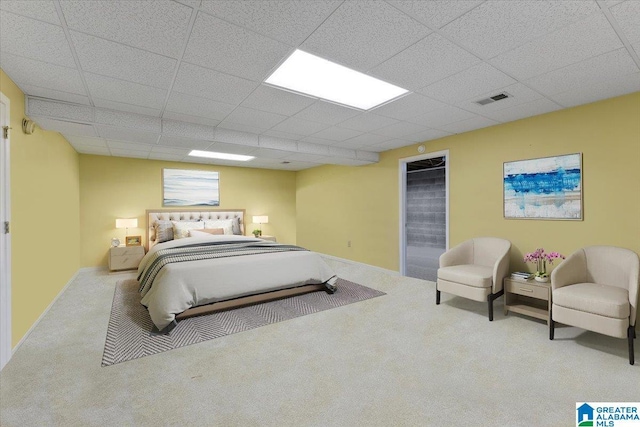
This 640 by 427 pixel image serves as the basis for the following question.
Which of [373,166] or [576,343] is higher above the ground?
[373,166]

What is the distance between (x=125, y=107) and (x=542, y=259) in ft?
16.4

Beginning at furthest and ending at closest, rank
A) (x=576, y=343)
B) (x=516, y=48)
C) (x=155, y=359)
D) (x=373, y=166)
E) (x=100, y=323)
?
(x=373, y=166), (x=100, y=323), (x=576, y=343), (x=155, y=359), (x=516, y=48)

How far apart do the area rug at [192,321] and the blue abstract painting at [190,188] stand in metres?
2.51

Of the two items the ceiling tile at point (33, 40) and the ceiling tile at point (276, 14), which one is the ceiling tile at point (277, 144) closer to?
the ceiling tile at point (33, 40)

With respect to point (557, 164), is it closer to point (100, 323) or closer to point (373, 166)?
point (373, 166)

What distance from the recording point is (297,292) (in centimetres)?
404

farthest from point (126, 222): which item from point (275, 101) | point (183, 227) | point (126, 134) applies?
point (275, 101)

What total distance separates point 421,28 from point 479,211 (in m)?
3.04

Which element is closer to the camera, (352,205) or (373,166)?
(373,166)

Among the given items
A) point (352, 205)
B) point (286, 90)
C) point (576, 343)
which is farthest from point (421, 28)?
point (352, 205)

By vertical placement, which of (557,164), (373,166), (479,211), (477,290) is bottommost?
(477,290)

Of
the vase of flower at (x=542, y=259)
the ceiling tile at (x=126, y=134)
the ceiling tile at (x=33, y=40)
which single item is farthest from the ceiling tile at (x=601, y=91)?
the ceiling tile at (x=126, y=134)

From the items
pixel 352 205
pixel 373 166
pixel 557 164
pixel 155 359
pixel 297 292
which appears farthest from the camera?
pixel 352 205

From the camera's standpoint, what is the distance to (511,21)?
176 cm
